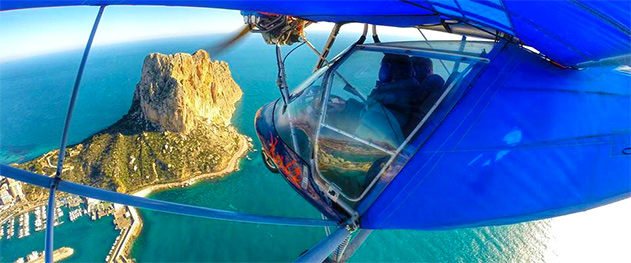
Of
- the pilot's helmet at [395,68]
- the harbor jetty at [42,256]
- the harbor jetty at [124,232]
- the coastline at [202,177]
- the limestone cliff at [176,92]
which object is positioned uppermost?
the limestone cliff at [176,92]

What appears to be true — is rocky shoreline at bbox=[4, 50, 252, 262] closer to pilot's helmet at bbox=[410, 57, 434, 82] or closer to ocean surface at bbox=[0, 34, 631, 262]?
ocean surface at bbox=[0, 34, 631, 262]

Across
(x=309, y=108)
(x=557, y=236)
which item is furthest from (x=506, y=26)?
(x=557, y=236)

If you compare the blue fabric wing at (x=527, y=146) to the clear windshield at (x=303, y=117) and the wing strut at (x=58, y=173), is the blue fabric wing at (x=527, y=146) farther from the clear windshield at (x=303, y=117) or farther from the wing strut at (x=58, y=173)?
the wing strut at (x=58, y=173)

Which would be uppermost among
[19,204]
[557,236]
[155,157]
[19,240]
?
[155,157]

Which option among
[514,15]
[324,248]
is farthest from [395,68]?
[324,248]

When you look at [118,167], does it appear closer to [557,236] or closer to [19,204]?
[19,204]

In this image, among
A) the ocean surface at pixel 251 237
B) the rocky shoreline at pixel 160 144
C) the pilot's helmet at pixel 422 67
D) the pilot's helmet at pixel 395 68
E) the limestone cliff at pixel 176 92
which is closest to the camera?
the pilot's helmet at pixel 422 67

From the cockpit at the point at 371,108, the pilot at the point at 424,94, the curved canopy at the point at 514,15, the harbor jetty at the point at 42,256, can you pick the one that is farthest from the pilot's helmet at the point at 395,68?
the harbor jetty at the point at 42,256
